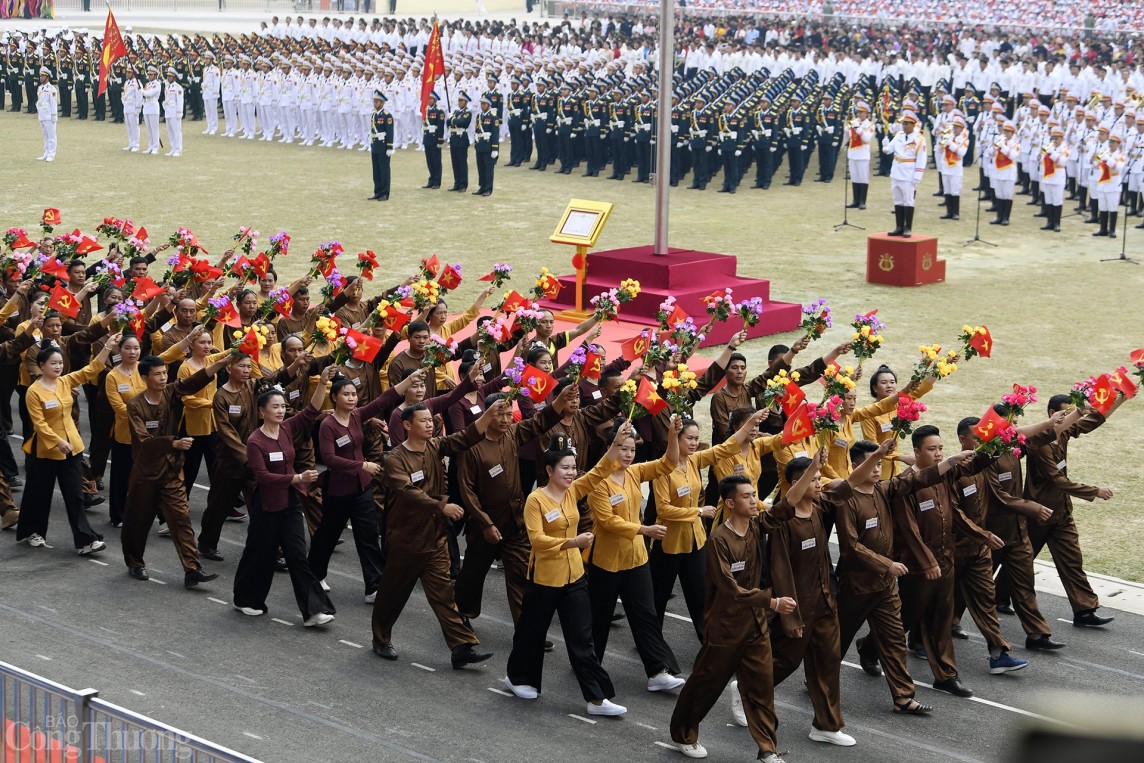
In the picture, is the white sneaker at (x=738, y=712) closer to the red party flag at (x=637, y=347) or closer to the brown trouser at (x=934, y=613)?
the brown trouser at (x=934, y=613)

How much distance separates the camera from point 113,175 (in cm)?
2977

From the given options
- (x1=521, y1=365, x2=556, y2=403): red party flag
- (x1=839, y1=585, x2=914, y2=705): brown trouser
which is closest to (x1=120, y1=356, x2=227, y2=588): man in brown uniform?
(x1=521, y1=365, x2=556, y2=403): red party flag

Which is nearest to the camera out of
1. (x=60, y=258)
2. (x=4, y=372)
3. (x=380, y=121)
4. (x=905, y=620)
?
(x=905, y=620)

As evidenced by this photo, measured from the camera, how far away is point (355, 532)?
955cm

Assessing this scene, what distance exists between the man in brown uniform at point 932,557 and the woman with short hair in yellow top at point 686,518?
950 mm

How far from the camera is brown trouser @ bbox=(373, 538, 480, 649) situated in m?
8.50

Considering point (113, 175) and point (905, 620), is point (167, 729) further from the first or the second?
point (113, 175)

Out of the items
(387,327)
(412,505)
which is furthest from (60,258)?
(412,505)

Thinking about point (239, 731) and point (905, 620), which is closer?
point (239, 731)

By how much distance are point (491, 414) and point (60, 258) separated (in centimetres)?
713

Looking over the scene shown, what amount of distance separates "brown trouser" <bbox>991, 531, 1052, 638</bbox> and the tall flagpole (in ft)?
29.5

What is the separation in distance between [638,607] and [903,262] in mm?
12546

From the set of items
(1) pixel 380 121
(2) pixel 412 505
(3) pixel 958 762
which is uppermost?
(1) pixel 380 121

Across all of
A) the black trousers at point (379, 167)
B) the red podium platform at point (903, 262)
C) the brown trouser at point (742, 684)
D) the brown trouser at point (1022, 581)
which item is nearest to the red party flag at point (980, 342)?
the brown trouser at point (1022, 581)
